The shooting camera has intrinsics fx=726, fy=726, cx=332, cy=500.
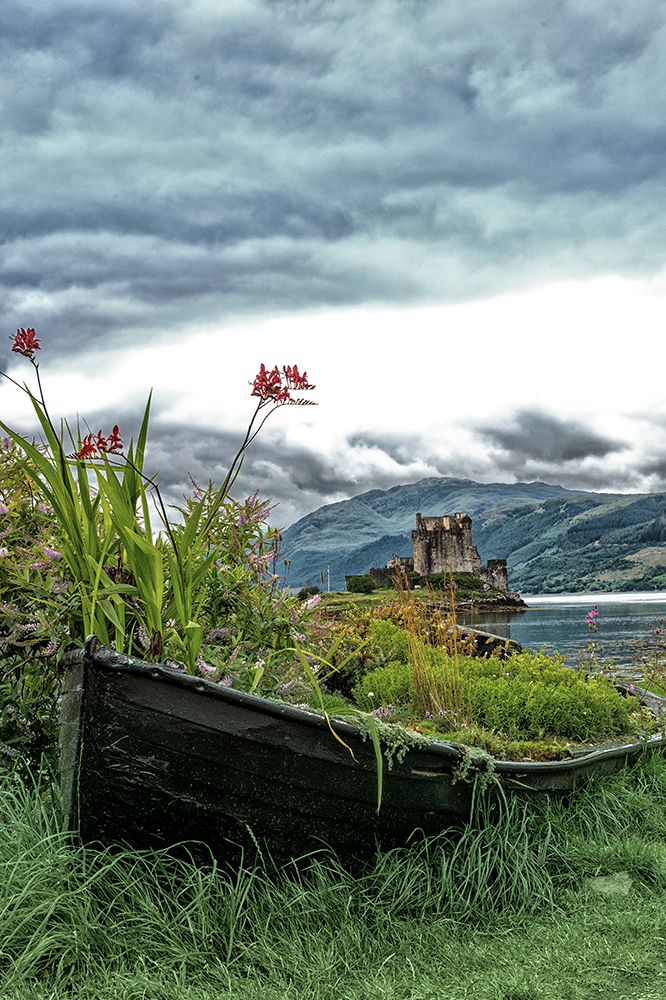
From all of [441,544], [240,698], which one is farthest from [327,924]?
[441,544]

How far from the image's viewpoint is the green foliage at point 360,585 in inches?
2421

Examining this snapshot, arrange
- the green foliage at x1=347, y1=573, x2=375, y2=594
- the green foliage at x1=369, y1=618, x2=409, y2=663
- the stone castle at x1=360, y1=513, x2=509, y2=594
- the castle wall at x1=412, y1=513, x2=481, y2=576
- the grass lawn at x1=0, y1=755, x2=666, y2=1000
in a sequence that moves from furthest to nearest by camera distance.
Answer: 1. the castle wall at x1=412, y1=513, x2=481, y2=576
2. the stone castle at x1=360, y1=513, x2=509, y2=594
3. the green foliage at x1=347, y1=573, x2=375, y2=594
4. the green foliage at x1=369, y1=618, x2=409, y2=663
5. the grass lawn at x1=0, y1=755, x2=666, y2=1000

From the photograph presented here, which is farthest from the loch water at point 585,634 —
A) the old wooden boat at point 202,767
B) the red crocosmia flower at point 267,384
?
the red crocosmia flower at point 267,384

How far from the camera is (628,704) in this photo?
634 centimetres

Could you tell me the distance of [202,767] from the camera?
3.05 metres

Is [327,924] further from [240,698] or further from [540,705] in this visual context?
[540,705]

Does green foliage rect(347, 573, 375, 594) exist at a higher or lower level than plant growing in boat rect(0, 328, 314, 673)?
lower

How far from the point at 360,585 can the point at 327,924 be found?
193ft

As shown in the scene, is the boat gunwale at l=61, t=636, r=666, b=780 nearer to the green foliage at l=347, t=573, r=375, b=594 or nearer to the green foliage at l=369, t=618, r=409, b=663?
the green foliage at l=369, t=618, r=409, b=663

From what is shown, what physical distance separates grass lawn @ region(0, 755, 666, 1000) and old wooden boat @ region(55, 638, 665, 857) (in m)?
0.14

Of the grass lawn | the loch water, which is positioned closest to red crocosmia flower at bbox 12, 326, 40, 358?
the grass lawn

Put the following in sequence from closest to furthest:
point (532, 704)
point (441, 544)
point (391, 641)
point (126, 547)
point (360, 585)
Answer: point (126, 547) < point (532, 704) < point (391, 641) < point (360, 585) < point (441, 544)

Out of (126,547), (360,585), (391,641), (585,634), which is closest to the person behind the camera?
(126,547)

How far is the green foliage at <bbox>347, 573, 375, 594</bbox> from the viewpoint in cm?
6150
